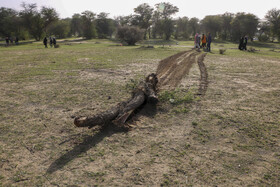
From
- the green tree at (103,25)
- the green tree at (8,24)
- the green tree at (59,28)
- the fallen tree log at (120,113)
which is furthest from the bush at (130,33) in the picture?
the green tree at (103,25)

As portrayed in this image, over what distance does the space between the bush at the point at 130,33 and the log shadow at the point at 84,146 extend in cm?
2931

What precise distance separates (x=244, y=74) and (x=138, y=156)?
8863 millimetres

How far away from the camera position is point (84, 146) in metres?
4.11

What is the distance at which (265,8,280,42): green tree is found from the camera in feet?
159

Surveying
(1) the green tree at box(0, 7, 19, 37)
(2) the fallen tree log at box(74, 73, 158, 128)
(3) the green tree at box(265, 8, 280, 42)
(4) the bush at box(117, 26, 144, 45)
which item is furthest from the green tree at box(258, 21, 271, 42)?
(1) the green tree at box(0, 7, 19, 37)

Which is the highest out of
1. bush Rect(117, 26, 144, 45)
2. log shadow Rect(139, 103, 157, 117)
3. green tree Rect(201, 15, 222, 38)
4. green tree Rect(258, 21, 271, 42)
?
green tree Rect(201, 15, 222, 38)

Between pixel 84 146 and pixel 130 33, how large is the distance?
30135mm

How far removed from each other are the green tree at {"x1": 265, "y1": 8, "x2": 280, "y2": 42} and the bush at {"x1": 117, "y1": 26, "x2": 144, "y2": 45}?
3700cm

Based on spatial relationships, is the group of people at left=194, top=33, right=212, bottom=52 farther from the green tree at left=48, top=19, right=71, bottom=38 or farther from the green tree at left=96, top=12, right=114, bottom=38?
the green tree at left=96, top=12, right=114, bottom=38

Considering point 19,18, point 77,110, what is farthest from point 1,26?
point 77,110

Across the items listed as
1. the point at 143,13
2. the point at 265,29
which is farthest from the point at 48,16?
the point at 265,29

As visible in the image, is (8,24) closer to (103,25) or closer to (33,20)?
(33,20)

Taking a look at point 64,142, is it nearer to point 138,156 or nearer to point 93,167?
point 93,167

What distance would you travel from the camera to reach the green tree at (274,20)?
48312 mm
